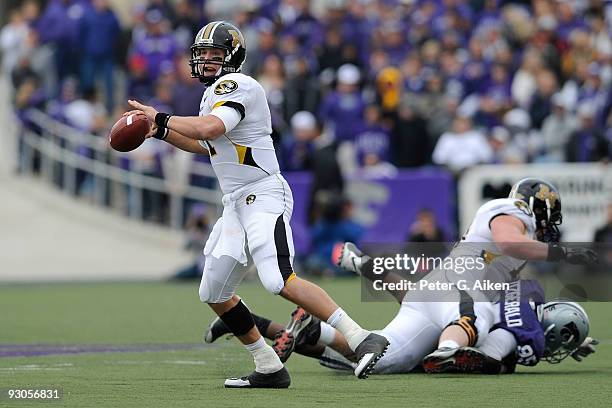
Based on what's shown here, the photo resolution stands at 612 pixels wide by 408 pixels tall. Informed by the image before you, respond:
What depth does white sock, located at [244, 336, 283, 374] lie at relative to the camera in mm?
7379

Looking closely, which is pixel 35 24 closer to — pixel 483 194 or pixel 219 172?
pixel 483 194

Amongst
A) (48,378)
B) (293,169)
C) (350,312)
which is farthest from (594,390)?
(293,169)

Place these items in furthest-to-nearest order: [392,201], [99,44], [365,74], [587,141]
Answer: [99,44] < [365,74] < [392,201] < [587,141]

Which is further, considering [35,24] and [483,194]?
[35,24]

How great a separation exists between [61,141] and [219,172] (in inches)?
486

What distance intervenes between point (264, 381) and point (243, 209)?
90 cm

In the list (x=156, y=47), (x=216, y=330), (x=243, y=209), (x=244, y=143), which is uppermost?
(x=156, y=47)

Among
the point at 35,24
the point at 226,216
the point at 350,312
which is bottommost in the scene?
the point at 350,312

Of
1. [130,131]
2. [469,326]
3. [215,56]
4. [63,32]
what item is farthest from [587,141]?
[130,131]

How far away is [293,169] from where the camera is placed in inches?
694

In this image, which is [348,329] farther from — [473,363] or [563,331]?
[563,331]

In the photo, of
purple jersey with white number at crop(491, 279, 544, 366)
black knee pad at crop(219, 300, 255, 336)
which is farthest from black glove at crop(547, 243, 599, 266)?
black knee pad at crop(219, 300, 255, 336)

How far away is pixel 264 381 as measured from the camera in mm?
7375

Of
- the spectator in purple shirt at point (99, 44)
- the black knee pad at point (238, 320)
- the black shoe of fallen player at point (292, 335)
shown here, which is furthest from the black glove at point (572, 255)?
the spectator in purple shirt at point (99, 44)
